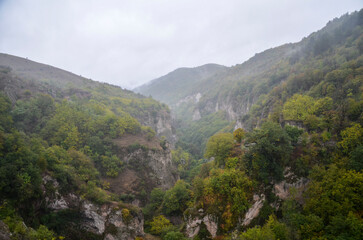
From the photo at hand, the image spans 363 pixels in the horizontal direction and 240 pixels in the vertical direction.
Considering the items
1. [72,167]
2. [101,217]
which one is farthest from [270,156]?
[72,167]

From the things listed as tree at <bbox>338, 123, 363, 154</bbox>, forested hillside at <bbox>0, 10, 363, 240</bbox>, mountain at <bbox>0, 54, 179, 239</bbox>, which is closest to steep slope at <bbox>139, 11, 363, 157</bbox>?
forested hillside at <bbox>0, 10, 363, 240</bbox>

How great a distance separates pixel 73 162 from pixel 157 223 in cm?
1886

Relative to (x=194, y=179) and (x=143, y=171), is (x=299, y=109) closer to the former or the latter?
(x=194, y=179)

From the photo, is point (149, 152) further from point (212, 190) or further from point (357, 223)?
point (357, 223)

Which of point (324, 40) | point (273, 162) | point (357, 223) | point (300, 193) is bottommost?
point (300, 193)

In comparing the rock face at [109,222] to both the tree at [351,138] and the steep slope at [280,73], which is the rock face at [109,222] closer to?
the tree at [351,138]

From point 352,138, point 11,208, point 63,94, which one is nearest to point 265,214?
point 352,138

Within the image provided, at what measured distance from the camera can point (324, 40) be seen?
243 ft

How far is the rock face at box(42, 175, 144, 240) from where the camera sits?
25620mm

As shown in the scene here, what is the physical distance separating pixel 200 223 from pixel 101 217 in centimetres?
1450

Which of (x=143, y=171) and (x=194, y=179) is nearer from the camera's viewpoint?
(x=194, y=179)

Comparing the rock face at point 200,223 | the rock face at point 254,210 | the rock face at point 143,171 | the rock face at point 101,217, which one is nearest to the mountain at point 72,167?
the rock face at point 143,171

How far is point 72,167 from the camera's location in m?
31.5

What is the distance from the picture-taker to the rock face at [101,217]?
25.6 m
